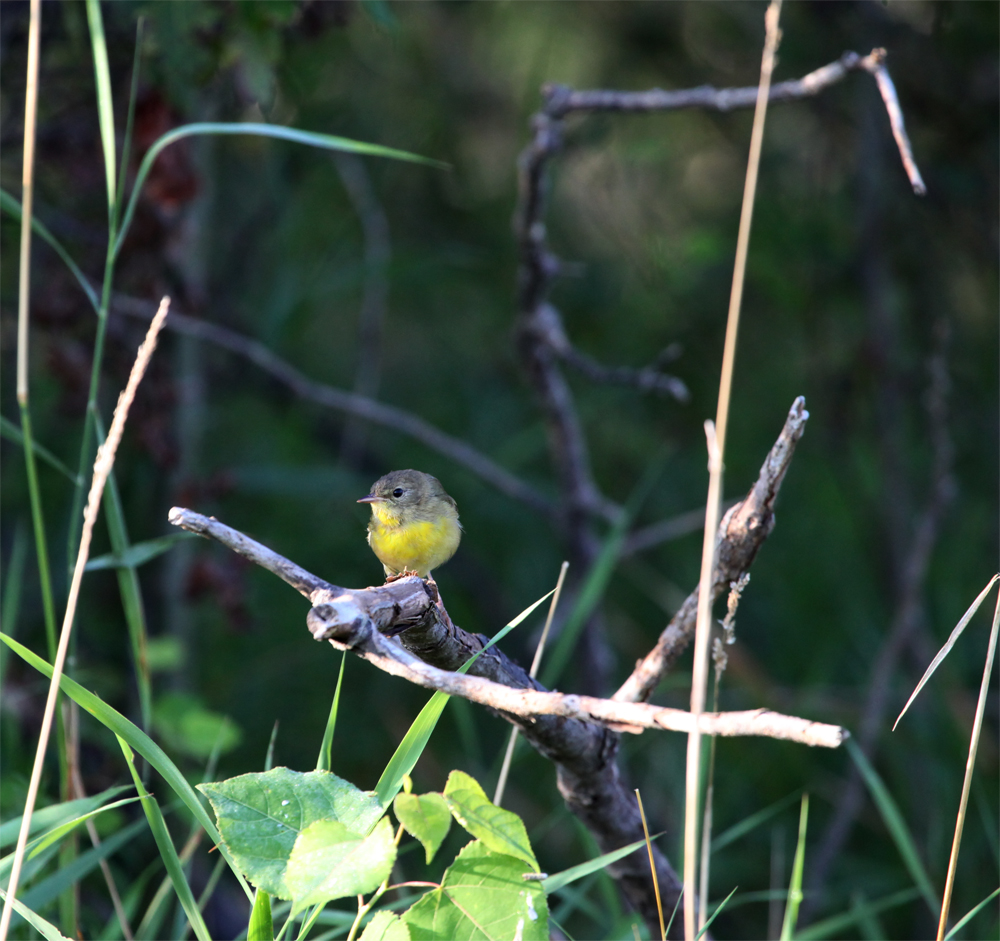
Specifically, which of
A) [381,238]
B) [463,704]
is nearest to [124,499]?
[381,238]

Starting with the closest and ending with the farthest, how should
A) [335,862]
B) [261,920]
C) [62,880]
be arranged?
[335,862] → [261,920] → [62,880]

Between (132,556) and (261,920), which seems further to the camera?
(132,556)

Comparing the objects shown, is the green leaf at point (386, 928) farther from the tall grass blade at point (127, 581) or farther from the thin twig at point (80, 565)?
the tall grass blade at point (127, 581)

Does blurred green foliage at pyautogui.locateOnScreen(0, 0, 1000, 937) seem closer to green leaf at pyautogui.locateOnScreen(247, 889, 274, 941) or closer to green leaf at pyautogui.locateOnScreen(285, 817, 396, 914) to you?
green leaf at pyautogui.locateOnScreen(247, 889, 274, 941)

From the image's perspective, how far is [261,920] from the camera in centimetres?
142

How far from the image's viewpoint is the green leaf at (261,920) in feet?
4.63

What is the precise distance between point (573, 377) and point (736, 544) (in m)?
3.96

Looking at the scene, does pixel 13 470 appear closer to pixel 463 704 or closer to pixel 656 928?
pixel 463 704

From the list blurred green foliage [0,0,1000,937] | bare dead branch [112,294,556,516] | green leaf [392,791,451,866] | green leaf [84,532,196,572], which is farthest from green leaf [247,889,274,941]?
bare dead branch [112,294,556,516]

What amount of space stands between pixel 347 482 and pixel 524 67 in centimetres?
351

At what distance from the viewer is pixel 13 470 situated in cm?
434

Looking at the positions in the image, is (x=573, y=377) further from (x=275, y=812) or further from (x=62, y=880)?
(x=275, y=812)

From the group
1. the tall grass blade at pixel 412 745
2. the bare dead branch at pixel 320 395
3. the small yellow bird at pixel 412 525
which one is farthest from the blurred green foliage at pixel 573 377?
the tall grass blade at pixel 412 745

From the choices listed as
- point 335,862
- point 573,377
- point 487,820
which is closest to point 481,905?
point 487,820
